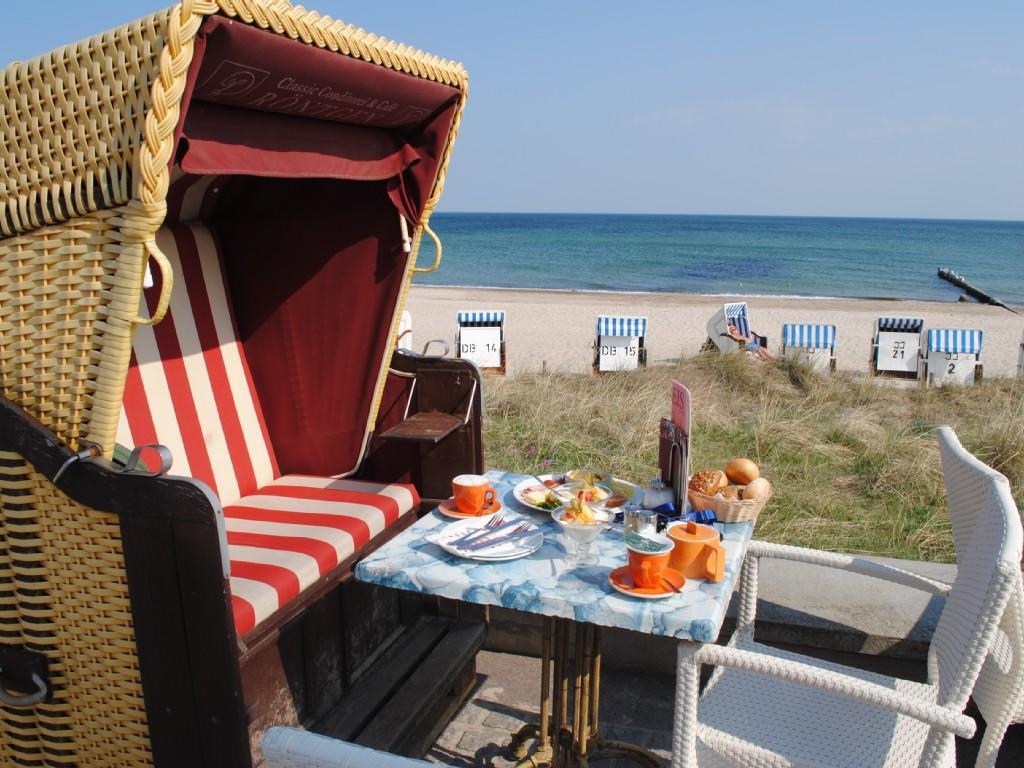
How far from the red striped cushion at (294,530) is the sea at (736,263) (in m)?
27.2

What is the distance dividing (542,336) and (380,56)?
13712 millimetres

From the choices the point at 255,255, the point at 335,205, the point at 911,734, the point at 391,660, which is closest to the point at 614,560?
the point at 911,734

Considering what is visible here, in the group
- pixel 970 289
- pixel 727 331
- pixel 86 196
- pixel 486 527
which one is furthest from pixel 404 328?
pixel 970 289

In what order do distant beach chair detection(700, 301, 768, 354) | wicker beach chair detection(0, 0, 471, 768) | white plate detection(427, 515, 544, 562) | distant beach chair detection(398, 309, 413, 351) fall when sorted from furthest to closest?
distant beach chair detection(700, 301, 768, 354)
distant beach chair detection(398, 309, 413, 351)
white plate detection(427, 515, 544, 562)
wicker beach chair detection(0, 0, 471, 768)

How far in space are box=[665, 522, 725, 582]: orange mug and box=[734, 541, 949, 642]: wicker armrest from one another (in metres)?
0.46

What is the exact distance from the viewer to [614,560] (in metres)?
2.32

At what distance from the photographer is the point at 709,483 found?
2568 millimetres

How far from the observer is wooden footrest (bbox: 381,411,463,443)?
3094 mm

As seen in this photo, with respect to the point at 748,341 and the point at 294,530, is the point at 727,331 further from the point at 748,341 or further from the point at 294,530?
the point at 294,530

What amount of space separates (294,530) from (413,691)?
27.4 inches

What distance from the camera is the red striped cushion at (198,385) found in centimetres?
313

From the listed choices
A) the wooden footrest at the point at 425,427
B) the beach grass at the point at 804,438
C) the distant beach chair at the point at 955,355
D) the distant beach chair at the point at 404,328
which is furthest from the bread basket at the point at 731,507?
the distant beach chair at the point at 955,355

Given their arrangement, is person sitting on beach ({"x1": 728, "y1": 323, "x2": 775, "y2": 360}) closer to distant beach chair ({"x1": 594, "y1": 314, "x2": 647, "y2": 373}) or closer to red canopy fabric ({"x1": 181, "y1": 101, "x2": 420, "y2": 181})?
distant beach chair ({"x1": 594, "y1": 314, "x2": 647, "y2": 373})

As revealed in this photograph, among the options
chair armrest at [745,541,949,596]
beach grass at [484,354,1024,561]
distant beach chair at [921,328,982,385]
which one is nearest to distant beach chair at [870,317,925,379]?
distant beach chair at [921,328,982,385]
